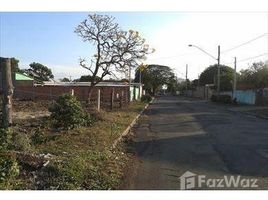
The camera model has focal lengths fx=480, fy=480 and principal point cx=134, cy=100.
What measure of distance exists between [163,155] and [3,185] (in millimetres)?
5432

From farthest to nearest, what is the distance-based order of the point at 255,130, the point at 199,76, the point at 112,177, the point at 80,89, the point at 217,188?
the point at 199,76
the point at 80,89
the point at 255,130
the point at 112,177
the point at 217,188

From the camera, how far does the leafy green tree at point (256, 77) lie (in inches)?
2477

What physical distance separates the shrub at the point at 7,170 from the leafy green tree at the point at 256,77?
56.7 m

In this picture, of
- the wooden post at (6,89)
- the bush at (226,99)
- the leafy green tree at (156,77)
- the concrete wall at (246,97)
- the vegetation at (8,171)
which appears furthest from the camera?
the leafy green tree at (156,77)

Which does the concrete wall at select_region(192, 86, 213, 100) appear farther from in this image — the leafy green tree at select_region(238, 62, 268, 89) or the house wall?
the house wall

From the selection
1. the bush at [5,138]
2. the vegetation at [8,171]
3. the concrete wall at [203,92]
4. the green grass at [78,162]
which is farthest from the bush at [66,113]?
the concrete wall at [203,92]

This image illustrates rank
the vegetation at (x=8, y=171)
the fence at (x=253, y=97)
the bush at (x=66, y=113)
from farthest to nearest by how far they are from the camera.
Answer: the fence at (x=253, y=97), the bush at (x=66, y=113), the vegetation at (x=8, y=171)

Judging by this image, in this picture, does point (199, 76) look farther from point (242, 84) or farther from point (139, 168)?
point (139, 168)

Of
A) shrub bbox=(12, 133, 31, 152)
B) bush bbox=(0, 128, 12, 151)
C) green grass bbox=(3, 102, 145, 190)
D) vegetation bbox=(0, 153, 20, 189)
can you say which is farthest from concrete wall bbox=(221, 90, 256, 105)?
vegetation bbox=(0, 153, 20, 189)

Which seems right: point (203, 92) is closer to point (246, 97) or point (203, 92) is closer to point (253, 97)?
point (246, 97)

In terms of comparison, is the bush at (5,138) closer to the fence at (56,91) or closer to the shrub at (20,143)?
the shrub at (20,143)

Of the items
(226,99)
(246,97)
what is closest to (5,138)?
(226,99)

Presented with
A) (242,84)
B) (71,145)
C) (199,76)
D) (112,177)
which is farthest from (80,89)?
(199,76)

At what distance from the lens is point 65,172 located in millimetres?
8773
